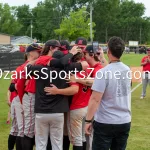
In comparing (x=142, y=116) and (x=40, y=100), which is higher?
(x=40, y=100)

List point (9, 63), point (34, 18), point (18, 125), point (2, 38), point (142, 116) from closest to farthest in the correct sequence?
point (18, 125), point (142, 116), point (9, 63), point (2, 38), point (34, 18)

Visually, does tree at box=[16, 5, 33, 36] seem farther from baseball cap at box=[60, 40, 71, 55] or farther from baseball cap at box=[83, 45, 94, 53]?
baseball cap at box=[83, 45, 94, 53]

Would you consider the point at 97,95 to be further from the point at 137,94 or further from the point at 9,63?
the point at 9,63

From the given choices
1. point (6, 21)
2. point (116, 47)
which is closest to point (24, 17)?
point (6, 21)

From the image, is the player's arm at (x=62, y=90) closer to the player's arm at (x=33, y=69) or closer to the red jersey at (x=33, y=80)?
the player's arm at (x=33, y=69)

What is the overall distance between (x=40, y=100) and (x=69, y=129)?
84 centimetres

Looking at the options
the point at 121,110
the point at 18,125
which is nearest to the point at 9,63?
the point at 18,125

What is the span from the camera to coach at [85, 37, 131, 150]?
3.96 meters

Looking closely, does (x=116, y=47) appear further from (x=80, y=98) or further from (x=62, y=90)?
(x=80, y=98)

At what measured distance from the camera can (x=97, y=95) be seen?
396 cm

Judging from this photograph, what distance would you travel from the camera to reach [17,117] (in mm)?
5344

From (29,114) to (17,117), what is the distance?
487 mm

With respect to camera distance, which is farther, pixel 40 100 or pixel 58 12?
pixel 58 12

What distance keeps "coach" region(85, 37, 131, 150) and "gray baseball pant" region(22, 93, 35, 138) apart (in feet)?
3.55
